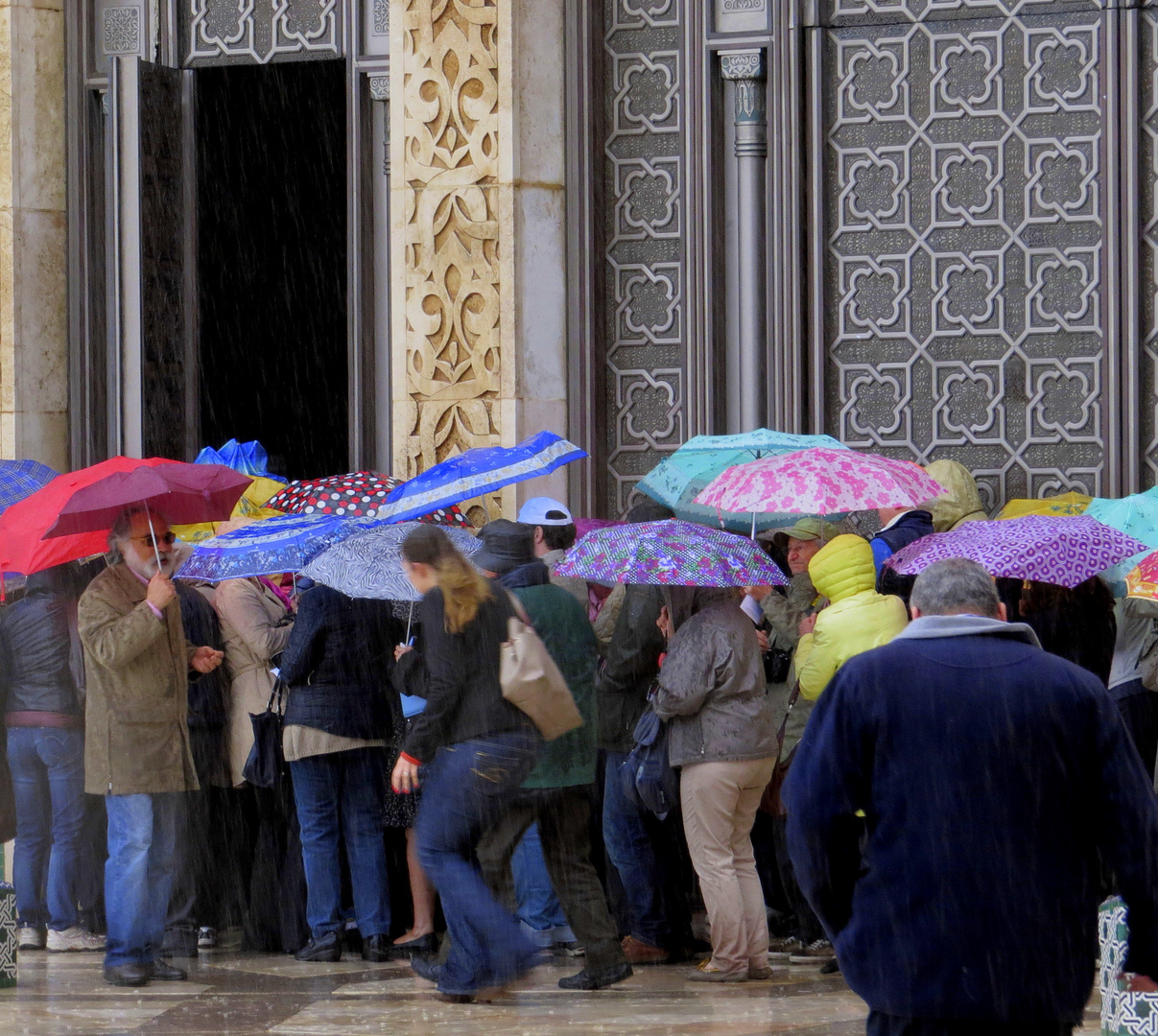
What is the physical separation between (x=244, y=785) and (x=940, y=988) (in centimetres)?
480

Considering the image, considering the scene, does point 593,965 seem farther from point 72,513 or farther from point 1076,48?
point 1076,48

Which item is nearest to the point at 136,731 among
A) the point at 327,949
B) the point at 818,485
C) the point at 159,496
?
the point at 159,496

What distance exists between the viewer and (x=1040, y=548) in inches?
273

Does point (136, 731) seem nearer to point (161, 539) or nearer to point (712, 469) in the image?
point (161, 539)

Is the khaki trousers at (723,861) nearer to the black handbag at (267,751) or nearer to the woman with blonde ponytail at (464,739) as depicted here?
the woman with blonde ponytail at (464,739)

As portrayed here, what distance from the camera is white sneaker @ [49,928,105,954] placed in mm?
8055

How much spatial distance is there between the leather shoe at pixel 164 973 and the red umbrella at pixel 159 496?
1774 mm

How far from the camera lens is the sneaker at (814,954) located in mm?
7578

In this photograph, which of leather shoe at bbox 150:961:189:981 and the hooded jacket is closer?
leather shoe at bbox 150:961:189:981

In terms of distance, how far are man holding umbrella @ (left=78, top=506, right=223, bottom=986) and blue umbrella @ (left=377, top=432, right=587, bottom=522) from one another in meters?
1.18

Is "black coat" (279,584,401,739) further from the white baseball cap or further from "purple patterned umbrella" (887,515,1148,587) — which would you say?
"purple patterned umbrella" (887,515,1148,587)

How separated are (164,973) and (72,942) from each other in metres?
0.99

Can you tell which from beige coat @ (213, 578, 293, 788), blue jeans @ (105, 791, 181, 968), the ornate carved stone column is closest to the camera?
blue jeans @ (105, 791, 181, 968)

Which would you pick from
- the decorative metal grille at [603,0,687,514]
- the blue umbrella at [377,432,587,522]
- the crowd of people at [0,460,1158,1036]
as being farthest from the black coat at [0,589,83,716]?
the decorative metal grille at [603,0,687,514]
